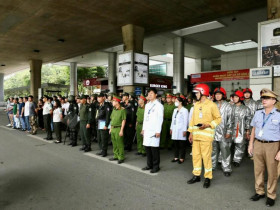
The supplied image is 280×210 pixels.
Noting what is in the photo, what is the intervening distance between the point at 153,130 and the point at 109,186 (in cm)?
158

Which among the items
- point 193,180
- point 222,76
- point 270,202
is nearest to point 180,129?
point 193,180

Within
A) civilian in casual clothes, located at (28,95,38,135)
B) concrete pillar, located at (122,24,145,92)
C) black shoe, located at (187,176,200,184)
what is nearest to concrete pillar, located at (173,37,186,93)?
concrete pillar, located at (122,24,145,92)

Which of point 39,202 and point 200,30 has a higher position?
point 200,30

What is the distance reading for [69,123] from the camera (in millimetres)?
8398

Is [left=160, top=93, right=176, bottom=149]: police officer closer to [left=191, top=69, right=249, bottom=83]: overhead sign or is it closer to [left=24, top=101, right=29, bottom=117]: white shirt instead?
[left=24, top=101, right=29, bottom=117]: white shirt

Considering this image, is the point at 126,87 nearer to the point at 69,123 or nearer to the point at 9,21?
the point at 69,123

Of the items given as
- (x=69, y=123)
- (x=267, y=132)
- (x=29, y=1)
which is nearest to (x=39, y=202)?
(x=267, y=132)

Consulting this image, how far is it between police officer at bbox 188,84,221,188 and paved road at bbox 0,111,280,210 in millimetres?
416

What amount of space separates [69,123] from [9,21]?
8.37 meters

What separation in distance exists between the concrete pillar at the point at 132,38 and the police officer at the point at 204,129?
322 inches

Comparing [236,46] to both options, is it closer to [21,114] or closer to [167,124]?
[167,124]

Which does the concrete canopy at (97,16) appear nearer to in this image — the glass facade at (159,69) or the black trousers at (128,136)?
the black trousers at (128,136)

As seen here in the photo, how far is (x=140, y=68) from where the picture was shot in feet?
41.0

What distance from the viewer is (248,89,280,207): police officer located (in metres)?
3.57
